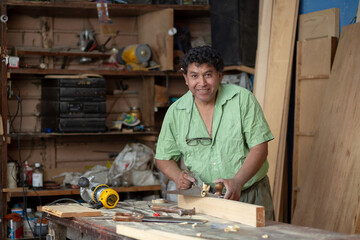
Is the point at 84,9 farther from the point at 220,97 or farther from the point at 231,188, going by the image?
the point at 231,188

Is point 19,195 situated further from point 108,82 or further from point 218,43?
point 218,43

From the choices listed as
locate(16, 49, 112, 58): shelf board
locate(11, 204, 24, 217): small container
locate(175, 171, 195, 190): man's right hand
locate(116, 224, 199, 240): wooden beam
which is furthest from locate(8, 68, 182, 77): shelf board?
locate(116, 224, 199, 240): wooden beam

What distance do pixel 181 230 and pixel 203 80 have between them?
106 cm

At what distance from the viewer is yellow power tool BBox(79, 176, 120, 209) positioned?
3010 mm

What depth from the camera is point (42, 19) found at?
5.98 meters

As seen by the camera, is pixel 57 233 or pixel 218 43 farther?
pixel 218 43

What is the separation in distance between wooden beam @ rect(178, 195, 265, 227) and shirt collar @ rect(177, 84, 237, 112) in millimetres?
593

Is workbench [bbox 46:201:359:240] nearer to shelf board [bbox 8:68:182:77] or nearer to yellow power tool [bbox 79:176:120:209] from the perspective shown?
yellow power tool [bbox 79:176:120:209]

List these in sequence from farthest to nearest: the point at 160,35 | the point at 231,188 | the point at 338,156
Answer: the point at 160,35, the point at 338,156, the point at 231,188

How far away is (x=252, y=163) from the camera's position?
2936 mm

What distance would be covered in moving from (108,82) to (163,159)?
307cm

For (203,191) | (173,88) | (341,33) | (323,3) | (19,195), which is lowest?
(19,195)

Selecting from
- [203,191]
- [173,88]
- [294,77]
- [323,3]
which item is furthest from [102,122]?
[203,191]

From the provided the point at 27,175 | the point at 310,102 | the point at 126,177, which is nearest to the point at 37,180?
the point at 27,175
